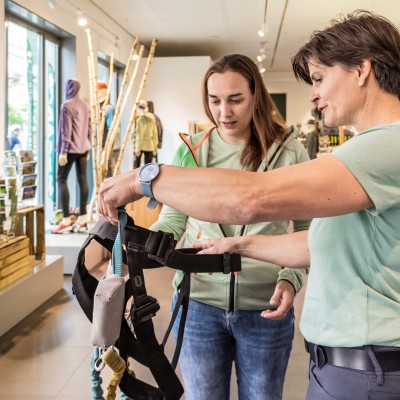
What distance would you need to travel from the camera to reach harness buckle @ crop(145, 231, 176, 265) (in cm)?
98

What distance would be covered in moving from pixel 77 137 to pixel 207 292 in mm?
6161

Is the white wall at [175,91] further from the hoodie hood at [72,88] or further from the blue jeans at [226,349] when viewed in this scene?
the blue jeans at [226,349]

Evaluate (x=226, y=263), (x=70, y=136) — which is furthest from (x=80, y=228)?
(x=226, y=263)

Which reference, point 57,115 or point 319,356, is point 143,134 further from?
point 319,356

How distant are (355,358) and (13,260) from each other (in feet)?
12.2

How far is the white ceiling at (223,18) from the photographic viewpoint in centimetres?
1006

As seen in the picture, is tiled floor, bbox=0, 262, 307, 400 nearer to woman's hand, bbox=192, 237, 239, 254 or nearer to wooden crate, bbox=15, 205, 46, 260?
wooden crate, bbox=15, 205, 46, 260

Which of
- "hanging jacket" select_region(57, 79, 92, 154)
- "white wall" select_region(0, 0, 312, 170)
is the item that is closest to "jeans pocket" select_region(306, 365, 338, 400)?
"hanging jacket" select_region(57, 79, 92, 154)

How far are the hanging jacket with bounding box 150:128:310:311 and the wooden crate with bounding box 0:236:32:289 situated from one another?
2.77m

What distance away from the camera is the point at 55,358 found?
3553 millimetres

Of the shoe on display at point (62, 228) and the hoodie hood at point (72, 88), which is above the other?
the hoodie hood at point (72, 88)

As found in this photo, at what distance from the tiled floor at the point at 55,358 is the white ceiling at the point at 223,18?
22.9ft

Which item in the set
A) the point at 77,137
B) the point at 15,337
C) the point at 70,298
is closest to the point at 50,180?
the point at 77,137

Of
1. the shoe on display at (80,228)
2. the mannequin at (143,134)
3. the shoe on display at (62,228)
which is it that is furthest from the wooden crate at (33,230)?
the mannequin at (143,134)
